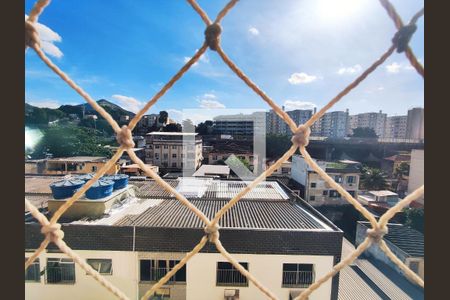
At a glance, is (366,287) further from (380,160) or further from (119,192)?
(380,160)

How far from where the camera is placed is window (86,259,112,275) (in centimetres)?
240

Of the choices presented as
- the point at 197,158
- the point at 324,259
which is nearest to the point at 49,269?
the point at 324,259

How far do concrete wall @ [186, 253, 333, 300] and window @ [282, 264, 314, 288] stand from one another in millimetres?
45

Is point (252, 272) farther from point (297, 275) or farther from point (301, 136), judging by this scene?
point (301, 136)

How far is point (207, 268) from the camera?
98.2 inches

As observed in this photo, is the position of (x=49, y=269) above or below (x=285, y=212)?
below

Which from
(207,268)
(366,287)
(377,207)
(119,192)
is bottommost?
(366,287)

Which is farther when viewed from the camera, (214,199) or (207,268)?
(214,199)

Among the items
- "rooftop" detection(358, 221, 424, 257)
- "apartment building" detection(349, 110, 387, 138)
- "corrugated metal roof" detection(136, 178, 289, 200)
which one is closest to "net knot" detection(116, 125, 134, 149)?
"corrugated metal roof" detection(136, 178, 289, 200)

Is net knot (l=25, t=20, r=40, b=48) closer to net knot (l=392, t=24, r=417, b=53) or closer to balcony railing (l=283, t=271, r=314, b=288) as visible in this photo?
net knot (l=392, t=24, r=417, b=53)

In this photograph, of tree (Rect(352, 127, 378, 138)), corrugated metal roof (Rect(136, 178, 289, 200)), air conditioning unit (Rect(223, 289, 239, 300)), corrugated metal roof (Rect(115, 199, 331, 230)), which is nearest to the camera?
air conditioning unit (Rect(223, 289, 239, 300))

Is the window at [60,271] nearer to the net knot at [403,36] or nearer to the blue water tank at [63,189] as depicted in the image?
the blue water tank at [63,189]

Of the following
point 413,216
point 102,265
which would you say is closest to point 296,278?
point 102,265

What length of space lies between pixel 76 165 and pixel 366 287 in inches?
388
